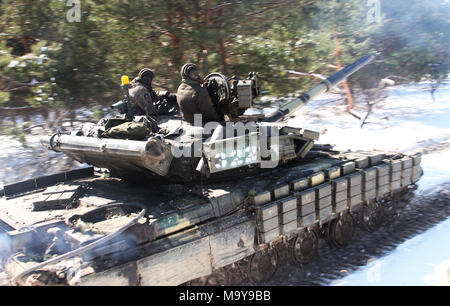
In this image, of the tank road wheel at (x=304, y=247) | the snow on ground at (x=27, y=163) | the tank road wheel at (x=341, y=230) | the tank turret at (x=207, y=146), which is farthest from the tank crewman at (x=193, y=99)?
the snow on ground at (x=27, y=163)

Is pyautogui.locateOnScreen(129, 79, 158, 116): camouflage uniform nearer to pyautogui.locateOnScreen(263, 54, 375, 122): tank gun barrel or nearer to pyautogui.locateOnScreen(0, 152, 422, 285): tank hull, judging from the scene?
pyautogui.locateOnScreen(0, 152, 422, 285): tank hull

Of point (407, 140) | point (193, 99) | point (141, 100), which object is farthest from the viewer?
point (407, 140)

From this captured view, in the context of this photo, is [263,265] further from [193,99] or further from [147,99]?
[147,99]

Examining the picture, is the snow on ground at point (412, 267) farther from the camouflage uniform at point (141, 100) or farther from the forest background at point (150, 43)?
the forest background at point (150, 43)

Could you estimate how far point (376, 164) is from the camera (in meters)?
9.05

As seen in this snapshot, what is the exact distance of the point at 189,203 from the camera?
251 inches

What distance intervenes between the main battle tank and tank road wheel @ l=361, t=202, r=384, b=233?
0.43 metres

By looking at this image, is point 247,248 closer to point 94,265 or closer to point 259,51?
point 94,265

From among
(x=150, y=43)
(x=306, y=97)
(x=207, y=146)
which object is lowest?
(x=207, y=146)

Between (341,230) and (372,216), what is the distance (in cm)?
113

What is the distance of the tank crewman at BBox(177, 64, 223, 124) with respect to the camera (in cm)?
733

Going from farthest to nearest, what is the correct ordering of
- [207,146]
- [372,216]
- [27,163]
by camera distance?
[27,163] < [372,216] < [207,146]

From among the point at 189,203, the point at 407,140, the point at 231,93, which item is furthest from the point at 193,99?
the point at 407,140

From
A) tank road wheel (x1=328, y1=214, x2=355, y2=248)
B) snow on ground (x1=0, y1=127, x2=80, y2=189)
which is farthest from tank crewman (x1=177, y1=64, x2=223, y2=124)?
snow on ground (x1=0, y1=127, x2=80, y2=189)
